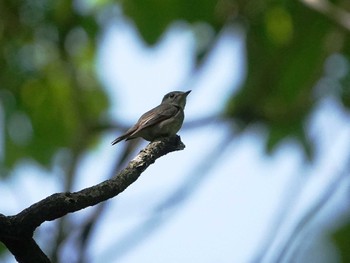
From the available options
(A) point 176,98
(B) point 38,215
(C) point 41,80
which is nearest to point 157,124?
(A) point 176,98

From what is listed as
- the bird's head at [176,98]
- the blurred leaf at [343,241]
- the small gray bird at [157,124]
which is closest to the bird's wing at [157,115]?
the small gray bird at [157,124]

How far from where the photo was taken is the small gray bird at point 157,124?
17.0 feet

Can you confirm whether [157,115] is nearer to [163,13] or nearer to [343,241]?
[163,13]

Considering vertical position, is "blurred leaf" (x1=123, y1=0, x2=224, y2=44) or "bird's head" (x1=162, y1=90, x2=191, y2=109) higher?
"blurred leaf" (x1=123, y1=0, x2=224, y2=44)

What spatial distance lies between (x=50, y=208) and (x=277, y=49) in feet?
15.8

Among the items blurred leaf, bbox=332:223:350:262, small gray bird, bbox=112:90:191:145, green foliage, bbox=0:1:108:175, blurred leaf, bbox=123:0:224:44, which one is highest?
green foliage, bbox=0:1:108:175

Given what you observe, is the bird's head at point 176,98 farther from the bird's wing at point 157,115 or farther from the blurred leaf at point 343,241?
the blurred leaf at point 343,241

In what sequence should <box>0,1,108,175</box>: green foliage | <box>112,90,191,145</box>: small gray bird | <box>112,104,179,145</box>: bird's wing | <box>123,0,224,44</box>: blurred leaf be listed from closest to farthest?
1. <box>112,90,191,145</box>: small gray bird
2. <box>112,104,179,145</box>: bird's wing
3. <box>123,0,224,44</box>: blurred leaf
4. <box>0,1,108,175</box>: green foliage

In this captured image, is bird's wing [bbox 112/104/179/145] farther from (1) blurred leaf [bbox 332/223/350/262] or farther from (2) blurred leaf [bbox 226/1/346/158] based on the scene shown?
(2) blurred leaf [bbox 226/1/346/158]

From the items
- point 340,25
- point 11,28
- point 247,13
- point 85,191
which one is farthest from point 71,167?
point 85,191

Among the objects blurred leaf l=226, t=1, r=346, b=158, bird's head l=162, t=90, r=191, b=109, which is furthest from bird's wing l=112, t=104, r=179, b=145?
blurred leaf l=226, t=1, r=346, b=158

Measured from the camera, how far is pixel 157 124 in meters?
5.31

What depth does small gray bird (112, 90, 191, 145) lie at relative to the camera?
204 inches

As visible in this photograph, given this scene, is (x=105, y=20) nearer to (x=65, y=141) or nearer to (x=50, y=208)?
(x=65, y=141)
